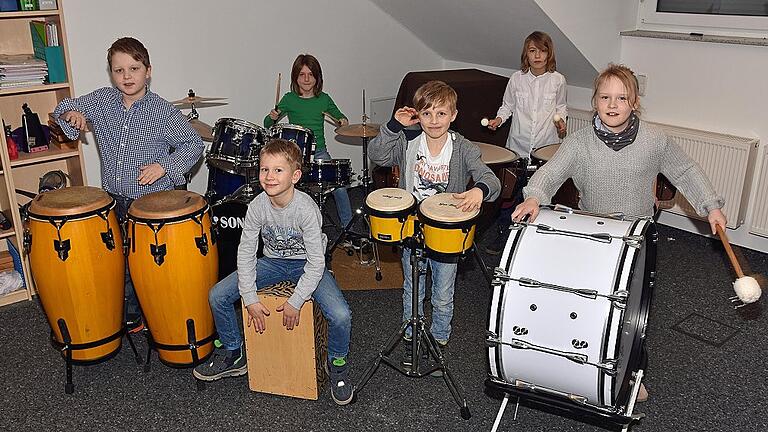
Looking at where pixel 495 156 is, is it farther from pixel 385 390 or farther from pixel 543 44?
pixel 385 390

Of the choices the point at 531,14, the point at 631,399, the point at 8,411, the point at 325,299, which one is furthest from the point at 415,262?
the point at 531,14

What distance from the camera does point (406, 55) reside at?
5.72 meters

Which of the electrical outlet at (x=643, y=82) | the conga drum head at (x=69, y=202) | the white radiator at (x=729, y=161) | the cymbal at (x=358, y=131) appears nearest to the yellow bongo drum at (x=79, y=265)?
the conga drum head at (x=69, y=202)

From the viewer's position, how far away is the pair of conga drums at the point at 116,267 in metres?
2.82

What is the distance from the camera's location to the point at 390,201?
2650 millimetres

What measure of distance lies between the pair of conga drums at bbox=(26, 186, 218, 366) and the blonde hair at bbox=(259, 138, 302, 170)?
0.41 m

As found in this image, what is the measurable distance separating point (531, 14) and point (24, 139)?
9.86ft

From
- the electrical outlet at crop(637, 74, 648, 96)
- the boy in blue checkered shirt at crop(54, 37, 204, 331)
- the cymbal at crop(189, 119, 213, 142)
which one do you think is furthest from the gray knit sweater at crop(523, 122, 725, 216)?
the electrical outlet at crop(637, 74, 648, 96)

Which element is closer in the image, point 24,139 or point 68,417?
point 68,417

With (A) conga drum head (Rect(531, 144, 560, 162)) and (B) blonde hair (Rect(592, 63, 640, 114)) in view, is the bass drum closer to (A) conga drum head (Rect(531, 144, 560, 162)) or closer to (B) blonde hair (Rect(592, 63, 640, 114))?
(B) blonde hair (Rect(592, 63, 640, 114))

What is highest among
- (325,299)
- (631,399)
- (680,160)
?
(680,160)

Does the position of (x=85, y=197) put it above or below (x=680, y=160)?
below

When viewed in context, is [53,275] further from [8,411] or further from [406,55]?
[406,55]

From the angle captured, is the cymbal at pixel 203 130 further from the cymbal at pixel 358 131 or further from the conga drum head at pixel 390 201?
the conga drum head at pixel 390 201
